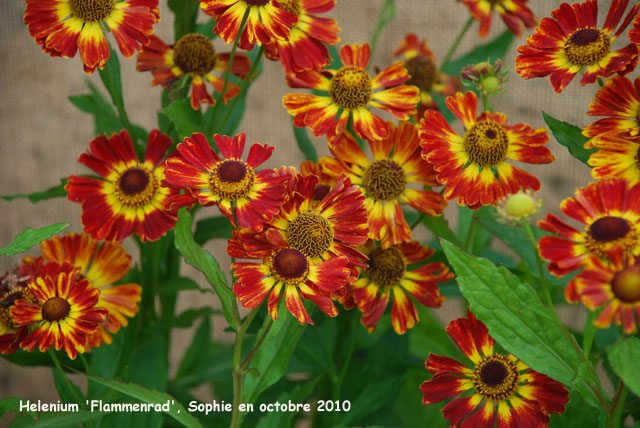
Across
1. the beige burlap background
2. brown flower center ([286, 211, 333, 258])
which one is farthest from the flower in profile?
the beige burlap background

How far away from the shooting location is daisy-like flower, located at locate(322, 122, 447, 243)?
0.63 metres

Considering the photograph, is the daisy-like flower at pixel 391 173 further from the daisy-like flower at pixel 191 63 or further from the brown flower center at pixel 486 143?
the daisy-like flower at pixel 191 63

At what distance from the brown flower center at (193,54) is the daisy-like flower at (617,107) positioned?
392mm

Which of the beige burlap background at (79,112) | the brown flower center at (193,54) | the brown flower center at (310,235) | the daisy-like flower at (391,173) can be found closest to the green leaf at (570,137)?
the daisy-like flower at (391,173)

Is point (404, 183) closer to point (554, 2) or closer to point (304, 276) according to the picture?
point (304, 276)

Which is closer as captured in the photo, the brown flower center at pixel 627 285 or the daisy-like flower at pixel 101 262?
the brown flower center at pixel 627 285

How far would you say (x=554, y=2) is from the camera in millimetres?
1102

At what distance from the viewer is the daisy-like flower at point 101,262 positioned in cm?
67

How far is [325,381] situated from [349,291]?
0.25 m

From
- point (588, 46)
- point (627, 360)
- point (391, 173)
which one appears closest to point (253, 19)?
point (391, 173)

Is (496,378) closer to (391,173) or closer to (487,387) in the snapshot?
(487,387)

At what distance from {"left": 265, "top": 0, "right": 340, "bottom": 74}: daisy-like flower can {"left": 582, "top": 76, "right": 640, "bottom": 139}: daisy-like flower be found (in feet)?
0.85

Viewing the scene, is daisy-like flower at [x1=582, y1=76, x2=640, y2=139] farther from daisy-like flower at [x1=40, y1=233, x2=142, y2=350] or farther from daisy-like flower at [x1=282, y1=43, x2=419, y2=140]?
daisy-like flower at [x1=40, y1=233, x2=142, y2=350]

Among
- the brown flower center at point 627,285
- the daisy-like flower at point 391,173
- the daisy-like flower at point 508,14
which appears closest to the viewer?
the brown flower center at point 627,285
